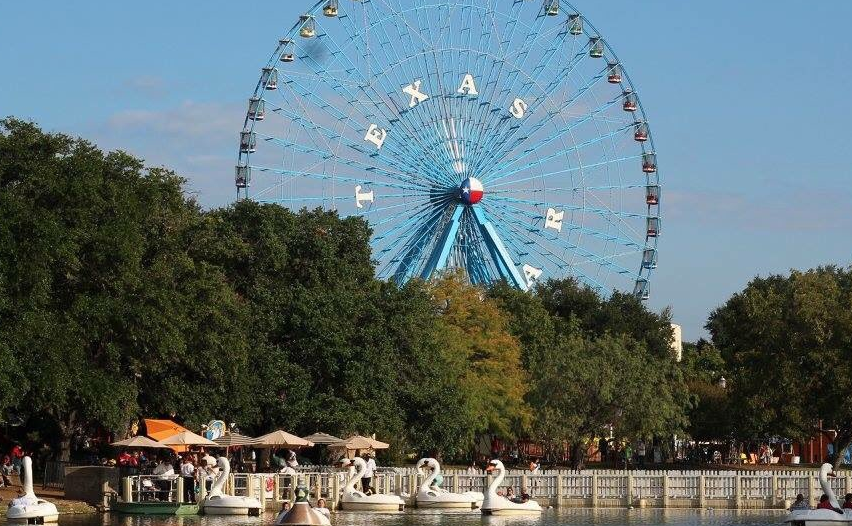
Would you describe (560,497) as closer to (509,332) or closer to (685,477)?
(685,477)

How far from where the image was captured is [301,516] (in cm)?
3319

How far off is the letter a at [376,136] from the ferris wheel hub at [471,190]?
14.3 feet

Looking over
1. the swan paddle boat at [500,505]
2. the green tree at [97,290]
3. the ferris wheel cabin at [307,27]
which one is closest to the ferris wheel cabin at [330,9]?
the ferris wheel cabin at [307,27]

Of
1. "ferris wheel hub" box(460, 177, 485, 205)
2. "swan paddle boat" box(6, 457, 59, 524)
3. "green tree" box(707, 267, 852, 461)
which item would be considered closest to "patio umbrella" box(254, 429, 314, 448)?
"swan paddle boat" box(6, 457, 59, 524)

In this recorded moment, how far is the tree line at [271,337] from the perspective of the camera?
4775 centimetres

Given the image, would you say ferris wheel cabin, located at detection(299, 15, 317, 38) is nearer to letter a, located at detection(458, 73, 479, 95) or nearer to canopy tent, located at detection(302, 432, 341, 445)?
letter a, located at detection(458, 73, 479, 95)

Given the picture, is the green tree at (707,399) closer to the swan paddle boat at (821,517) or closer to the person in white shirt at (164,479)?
the person in white shirt at (164,479)

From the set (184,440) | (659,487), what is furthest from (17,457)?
(659,487)

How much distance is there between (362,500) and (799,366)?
27735 mm

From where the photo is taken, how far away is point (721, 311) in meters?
109

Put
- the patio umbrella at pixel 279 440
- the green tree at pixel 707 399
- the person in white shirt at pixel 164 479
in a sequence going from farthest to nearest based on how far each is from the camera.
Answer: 1. the green tree at pixel 707 399
2. the patio umbrella at pixel 279 440
3. the person in white shirt at pixel 164 479

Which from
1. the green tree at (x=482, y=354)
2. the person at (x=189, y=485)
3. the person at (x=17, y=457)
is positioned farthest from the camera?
the green tree at (x=482, y=354)

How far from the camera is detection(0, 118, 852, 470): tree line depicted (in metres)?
47.8

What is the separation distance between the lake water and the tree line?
6.19 meters
